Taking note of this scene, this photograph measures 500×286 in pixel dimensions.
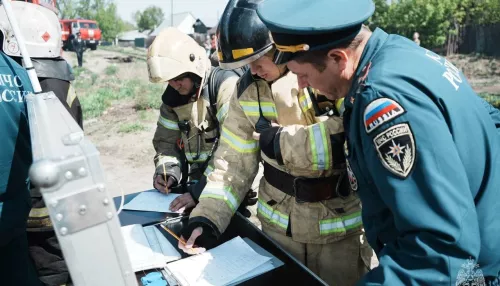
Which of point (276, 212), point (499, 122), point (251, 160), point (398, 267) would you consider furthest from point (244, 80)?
point (398, 267)

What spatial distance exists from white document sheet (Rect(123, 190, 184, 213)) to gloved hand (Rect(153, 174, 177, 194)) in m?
0.03

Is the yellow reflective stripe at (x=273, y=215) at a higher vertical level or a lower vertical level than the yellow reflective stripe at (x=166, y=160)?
higher

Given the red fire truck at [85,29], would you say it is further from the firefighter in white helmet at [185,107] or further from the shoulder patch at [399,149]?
the shoulder patch at [399,149]

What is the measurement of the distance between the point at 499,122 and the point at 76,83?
623 inches

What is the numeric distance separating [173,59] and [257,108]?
92 cm

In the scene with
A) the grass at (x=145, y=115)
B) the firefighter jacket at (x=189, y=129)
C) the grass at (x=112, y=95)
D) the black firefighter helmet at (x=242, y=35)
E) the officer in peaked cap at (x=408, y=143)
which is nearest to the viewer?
the officer in peaked cap at (x=408, y=143)

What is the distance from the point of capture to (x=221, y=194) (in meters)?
2.06

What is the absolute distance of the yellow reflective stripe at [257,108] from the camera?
2.00 m

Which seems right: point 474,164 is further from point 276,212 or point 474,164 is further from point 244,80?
point 244,80

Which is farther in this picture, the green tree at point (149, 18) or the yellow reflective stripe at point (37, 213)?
the green tree at point (149, 18)

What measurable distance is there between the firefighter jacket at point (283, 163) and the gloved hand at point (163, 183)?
1.80 ft

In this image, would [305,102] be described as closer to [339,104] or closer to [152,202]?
[339,104]

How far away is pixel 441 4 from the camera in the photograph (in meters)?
27.1

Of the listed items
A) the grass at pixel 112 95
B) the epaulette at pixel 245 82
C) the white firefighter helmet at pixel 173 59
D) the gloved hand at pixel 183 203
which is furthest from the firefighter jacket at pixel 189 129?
the grass at pixel 112 95
